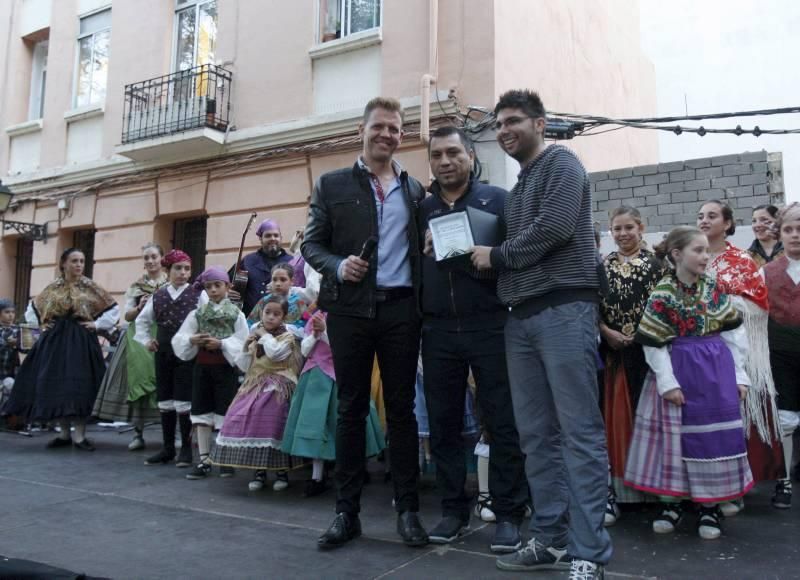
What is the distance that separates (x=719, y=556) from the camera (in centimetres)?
312

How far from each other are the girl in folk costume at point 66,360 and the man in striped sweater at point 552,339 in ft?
16.7

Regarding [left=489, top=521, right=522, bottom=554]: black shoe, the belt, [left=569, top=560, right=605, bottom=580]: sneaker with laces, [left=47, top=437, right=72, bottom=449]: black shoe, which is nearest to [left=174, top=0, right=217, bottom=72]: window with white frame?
[left=47, top=437, right=72, bottom=449]: black shoe

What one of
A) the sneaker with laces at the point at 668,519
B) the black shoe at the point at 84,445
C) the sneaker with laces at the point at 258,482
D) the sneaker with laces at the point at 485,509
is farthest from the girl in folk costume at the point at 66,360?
the sneaker with laces at the point at 668,519

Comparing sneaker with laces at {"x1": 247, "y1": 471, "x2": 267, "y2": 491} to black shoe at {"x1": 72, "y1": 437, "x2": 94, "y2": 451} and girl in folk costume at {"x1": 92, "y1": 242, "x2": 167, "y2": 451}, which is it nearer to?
girl in folk costume at {"x1": 92, "y1": 242, "x2": 167, "y2": 451}

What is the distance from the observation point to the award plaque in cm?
312

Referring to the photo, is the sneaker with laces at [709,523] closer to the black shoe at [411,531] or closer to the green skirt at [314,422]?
the black shoe at [411,531]

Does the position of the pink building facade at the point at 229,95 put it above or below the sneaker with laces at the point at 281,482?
above

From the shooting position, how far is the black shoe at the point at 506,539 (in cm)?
313

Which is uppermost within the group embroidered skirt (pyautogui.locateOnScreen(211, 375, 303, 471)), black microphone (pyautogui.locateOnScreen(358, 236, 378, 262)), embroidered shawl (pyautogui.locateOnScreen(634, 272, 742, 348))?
black microphone (pyautogui.locateOnScreen(358, 236, 378, 262))

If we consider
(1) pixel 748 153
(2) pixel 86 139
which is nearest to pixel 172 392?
(1) pixel 748 153

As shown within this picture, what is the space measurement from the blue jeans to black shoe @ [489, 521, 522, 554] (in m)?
0.17

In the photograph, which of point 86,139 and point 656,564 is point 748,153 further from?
point 86,139

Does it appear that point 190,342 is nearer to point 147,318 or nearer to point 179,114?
point 147,318

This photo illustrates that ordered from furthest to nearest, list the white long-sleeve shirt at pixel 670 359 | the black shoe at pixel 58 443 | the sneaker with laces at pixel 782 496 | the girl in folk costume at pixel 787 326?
1. the black shoe at pixel 58 443
2. the girl in folk costume at pixel 787 326
3. the sneaker with laces at pixel 782 496
4. the white long-sleeve shirt at pixel 670 359
